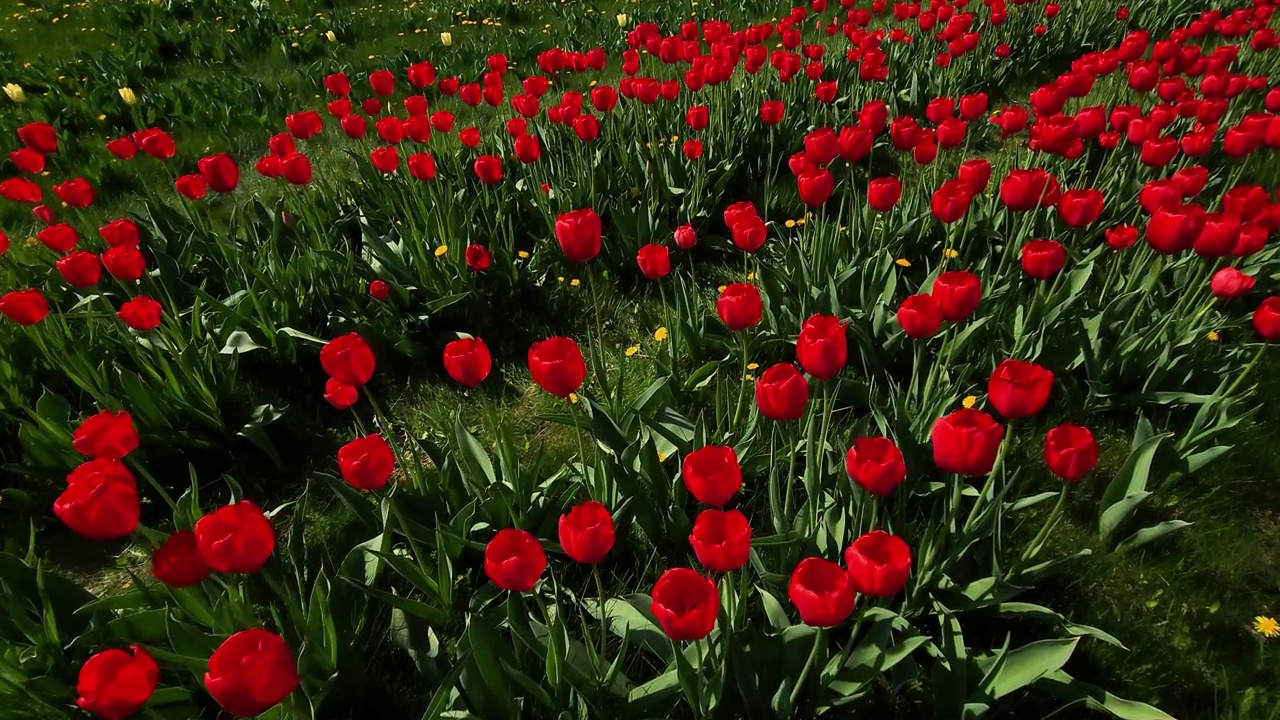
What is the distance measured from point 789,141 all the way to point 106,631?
13.5ft

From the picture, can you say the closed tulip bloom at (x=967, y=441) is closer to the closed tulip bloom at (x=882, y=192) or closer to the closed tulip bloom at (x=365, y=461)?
the closed tulip bloom at (x=365, y=461)

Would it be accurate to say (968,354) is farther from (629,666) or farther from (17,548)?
(17,548)

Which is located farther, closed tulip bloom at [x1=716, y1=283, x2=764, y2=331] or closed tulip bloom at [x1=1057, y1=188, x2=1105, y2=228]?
closed tulip bloom at [x1=1057, y1=188, x2=1105, y2=228]

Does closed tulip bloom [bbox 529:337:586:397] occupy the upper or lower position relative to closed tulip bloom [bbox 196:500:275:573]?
upper

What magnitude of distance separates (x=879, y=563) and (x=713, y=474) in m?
0.34

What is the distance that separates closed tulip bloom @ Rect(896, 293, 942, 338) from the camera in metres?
1.79

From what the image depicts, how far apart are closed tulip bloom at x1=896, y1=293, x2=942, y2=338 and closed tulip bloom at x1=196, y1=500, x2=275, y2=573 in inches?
58.6

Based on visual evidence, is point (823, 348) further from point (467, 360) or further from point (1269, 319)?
point (1269, 319)

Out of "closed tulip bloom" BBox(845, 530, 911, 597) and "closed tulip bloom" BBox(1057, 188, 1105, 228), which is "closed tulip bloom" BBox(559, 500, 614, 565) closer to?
"closed tulip bloom" BBox(845, 530, 911, 597)

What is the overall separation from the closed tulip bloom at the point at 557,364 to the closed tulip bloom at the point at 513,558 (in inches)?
15.4

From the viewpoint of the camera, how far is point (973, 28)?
21.7 feet

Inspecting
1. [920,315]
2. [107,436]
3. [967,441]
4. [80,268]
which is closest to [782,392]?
[967,441]

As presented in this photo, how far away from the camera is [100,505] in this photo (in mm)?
1396

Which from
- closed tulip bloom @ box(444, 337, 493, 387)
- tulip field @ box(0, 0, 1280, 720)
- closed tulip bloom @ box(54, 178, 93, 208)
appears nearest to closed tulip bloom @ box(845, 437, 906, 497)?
tulip field @ box(0, 0, 1280, 720)
